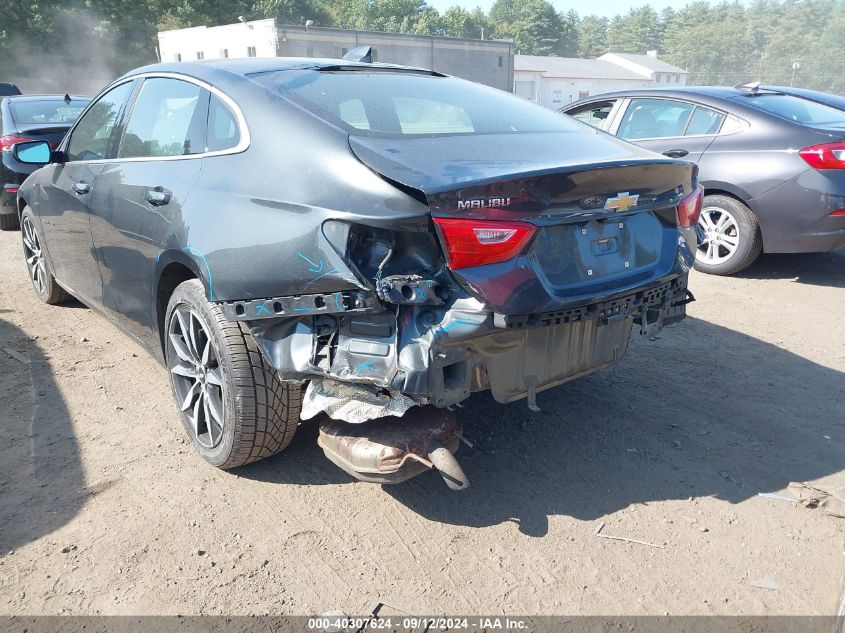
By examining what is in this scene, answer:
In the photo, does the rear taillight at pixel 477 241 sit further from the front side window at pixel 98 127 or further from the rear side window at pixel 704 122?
the rear side window at pixel 704 122

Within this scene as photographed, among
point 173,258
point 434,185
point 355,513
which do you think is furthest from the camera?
point 173,258

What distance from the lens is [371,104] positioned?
3.02 metres

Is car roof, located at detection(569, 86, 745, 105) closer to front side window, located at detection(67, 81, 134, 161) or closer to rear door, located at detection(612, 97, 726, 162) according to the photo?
rear door, located at detection(612, 97, 726, 162)

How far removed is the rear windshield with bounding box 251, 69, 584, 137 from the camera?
112 inches

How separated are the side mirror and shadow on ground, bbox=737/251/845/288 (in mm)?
5682

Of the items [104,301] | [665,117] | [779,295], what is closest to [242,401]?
[104,301]

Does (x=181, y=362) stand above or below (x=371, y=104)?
below

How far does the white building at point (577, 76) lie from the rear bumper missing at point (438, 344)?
55.5 meters

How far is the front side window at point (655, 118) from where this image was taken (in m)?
6.70

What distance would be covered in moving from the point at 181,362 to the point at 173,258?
52 centimetres

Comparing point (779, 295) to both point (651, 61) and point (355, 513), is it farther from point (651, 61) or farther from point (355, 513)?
point (651, 61)

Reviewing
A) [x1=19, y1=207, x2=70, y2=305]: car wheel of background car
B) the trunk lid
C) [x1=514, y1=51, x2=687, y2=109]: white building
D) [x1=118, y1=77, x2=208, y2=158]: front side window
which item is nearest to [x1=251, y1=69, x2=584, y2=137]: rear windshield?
the trunk lid

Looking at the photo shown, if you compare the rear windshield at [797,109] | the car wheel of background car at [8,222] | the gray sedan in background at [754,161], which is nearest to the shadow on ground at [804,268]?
the gray sedan in background at [754,161]

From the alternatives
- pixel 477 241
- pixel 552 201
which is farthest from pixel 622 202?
pixel 477 241
